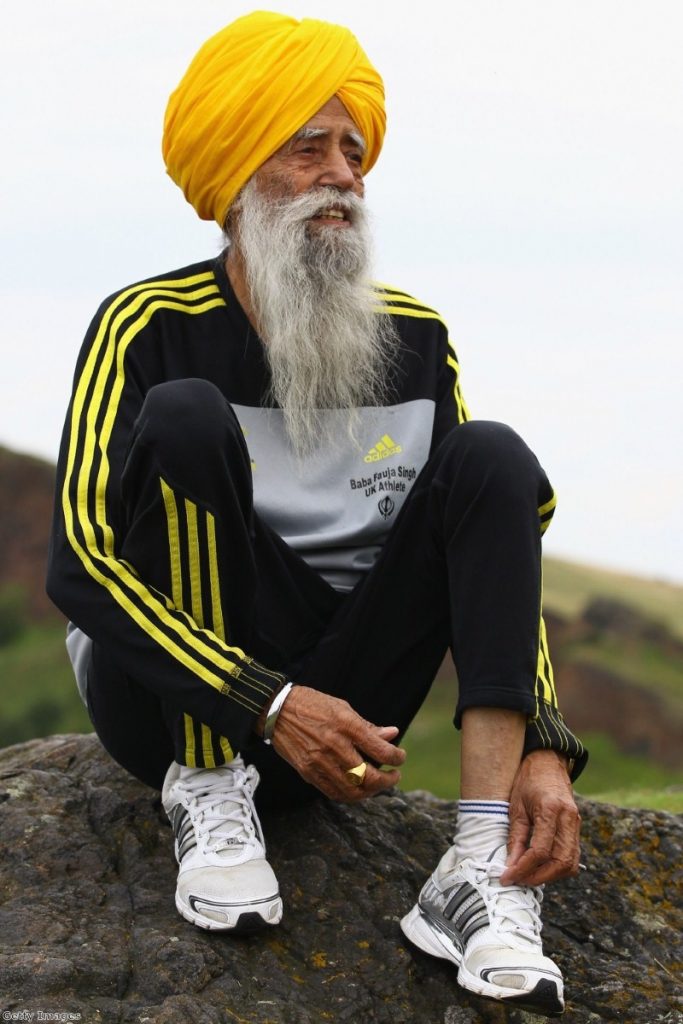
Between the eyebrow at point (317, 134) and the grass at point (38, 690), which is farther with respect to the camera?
the grass at point (38, 690)

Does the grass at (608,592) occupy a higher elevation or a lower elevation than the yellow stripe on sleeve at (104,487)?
lower

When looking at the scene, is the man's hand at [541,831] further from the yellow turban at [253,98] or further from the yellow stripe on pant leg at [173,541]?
the yellow turban at [253,98]

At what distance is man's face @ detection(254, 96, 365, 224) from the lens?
4172mm

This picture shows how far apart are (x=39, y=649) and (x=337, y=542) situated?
23.6 meters

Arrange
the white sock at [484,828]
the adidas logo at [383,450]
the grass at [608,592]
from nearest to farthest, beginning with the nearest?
the white sock at [484,828], the adidas logo at [383,450], the grass at [608,592]

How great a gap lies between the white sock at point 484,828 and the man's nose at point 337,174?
211 cm

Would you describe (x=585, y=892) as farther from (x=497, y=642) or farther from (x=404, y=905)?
(x=497, y=642)

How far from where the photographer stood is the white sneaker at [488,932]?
2.95m

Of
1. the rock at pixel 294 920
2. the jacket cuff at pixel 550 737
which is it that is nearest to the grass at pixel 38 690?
the rock at pixel 294 920

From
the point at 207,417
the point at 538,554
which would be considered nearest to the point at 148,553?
the point at 207,417

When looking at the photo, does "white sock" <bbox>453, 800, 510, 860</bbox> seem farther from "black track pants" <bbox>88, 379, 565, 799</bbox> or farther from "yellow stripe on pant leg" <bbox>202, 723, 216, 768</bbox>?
"yellow stripe on pant leg" <bbox>202, 723, 216, 768</bbox>

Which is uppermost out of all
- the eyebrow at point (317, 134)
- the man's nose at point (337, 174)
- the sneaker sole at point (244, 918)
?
the eyebrow at point (317, 134)

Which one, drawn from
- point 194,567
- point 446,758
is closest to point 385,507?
point 194,567

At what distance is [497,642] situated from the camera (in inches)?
124
